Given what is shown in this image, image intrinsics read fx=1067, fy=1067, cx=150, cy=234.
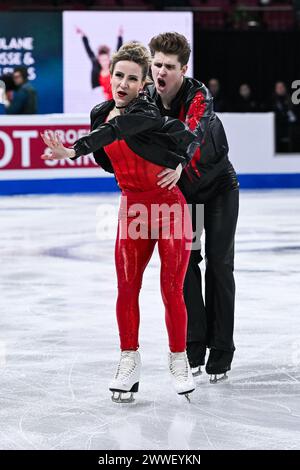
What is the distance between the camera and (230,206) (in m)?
4.22

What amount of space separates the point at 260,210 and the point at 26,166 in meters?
3.32

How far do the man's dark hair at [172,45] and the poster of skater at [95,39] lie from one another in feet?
41.3

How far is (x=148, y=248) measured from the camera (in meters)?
3.88

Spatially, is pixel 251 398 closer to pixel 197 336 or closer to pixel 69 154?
pixel 197 336

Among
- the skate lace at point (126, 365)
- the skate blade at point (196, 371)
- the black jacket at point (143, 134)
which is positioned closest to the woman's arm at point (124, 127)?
the black jacket at point (143, 134)

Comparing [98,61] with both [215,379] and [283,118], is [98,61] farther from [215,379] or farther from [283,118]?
[215,379]

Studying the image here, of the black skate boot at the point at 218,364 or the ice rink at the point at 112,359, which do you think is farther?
the black skate boot at the point at 218,364

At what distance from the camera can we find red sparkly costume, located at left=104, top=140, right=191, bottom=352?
3820 millimetres

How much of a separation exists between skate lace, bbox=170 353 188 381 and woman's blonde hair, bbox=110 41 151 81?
1023 millimetres

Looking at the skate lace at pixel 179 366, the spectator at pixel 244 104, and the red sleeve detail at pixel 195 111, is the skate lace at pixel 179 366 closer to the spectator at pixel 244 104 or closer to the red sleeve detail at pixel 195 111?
the red sleeve detail at pixel 195 111

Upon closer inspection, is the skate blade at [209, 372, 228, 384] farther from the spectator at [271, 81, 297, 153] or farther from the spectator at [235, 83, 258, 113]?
the spectator at [235, 83, 258, 113]

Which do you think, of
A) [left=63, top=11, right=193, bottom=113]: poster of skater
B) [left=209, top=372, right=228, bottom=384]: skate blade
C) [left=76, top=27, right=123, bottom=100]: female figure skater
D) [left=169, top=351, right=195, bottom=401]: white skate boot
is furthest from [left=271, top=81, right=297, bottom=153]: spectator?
[left=169, top=351, right=195, bottom=401]: white skate boot

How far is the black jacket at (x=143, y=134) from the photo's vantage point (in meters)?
3.59

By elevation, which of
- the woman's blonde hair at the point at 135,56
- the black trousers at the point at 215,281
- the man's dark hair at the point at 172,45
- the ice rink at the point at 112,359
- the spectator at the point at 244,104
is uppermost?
the man's dark hair at the point at 172,45
